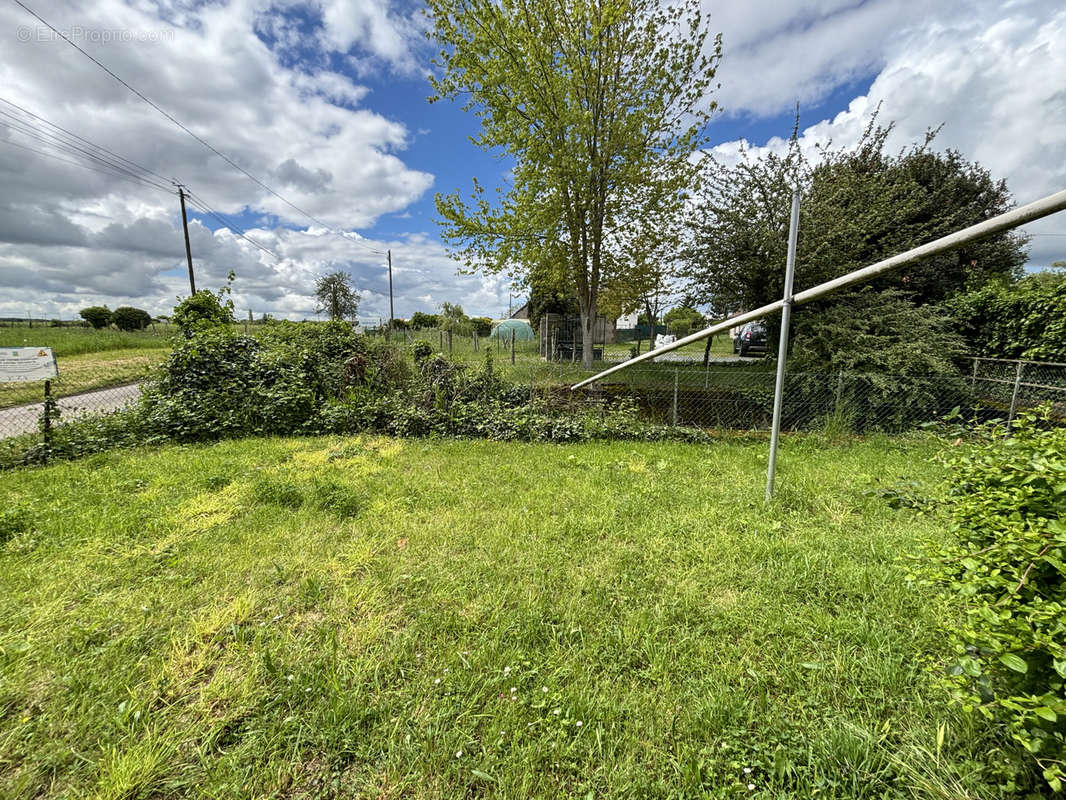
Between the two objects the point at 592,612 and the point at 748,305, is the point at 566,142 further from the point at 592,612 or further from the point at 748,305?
the point at 592,612

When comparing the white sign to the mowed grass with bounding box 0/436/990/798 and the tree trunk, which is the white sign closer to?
the mowed grass with bounding box 0/436/990/798

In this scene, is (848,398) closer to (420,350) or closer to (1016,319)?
(1016,319)

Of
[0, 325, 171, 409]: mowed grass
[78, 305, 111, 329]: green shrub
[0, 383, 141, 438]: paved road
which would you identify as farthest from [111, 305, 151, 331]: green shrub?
[0, 383, 141, 438]: paved road

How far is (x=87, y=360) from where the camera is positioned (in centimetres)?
1452

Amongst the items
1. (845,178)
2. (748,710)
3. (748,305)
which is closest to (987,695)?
(748,710)

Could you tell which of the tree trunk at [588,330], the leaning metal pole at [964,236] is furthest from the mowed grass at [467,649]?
the tree trunk at [588,330]

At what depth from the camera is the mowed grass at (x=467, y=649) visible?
1.42 m

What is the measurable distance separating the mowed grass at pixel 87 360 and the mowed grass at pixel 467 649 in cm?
600

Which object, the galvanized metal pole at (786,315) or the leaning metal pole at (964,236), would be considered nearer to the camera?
the leaning metal pole at (964,236)

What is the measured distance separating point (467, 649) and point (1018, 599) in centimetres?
209

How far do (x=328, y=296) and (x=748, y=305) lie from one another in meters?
29.0

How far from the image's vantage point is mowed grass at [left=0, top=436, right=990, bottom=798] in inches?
56.0

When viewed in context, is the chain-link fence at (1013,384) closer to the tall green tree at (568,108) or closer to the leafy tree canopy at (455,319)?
the tall green tree at (568,108)

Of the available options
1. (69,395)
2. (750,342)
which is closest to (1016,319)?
(750,342)
